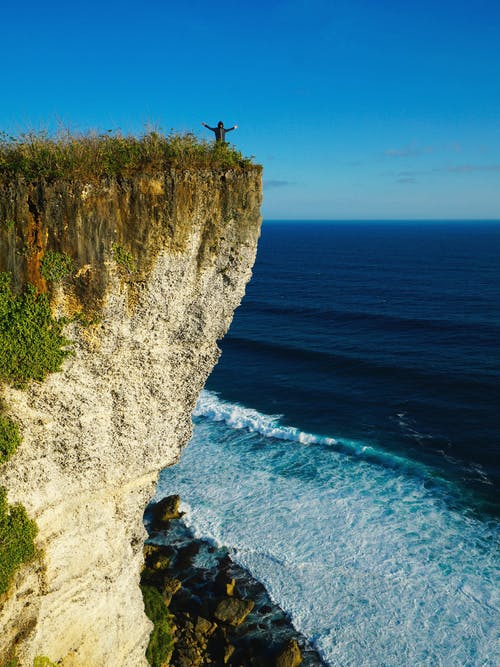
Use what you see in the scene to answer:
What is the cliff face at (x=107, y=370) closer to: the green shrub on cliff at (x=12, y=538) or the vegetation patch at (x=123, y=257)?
the vegetation patch at (x=123, y=257)

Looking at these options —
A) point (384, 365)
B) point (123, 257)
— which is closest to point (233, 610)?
point (123, 257)

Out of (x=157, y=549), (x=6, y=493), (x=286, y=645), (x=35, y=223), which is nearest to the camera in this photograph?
(x=35, y=223)

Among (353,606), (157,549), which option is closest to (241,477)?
(157,549)

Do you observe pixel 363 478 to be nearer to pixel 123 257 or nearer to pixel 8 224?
pixel 123 257

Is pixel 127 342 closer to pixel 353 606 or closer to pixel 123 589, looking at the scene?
pixel 123 589

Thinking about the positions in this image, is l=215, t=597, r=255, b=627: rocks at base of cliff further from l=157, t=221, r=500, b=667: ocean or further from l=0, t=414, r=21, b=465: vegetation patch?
l=0, t=414, r=21, b=465: vegetation patch

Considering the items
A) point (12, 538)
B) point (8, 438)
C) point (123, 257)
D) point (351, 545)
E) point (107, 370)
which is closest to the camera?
point (123, 257)
